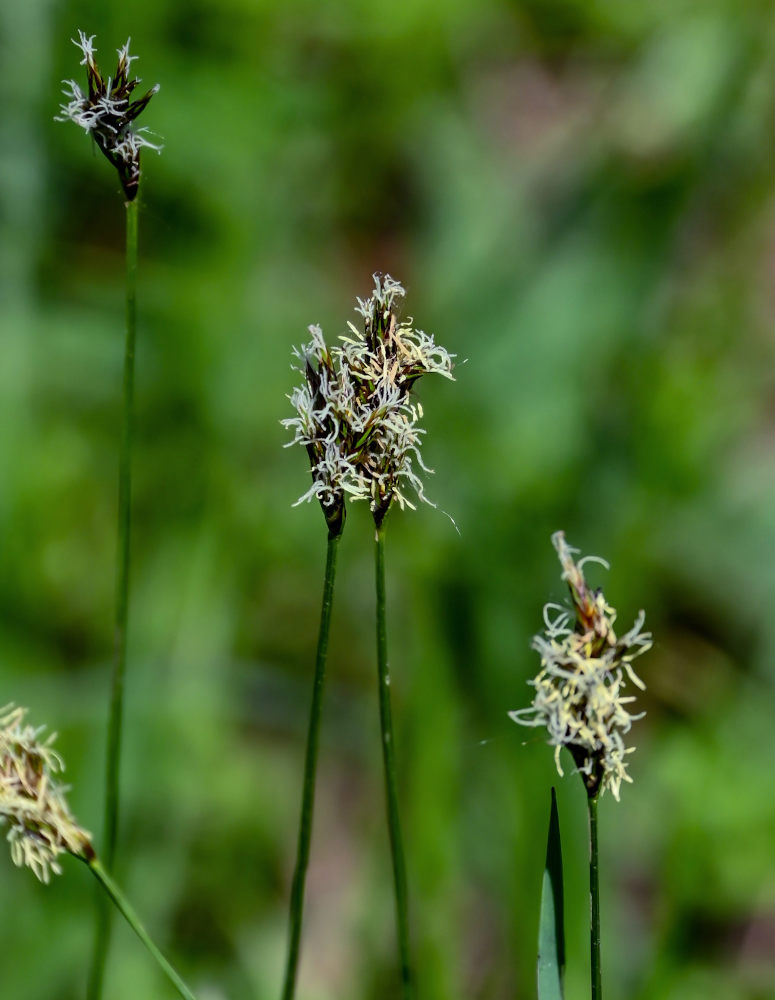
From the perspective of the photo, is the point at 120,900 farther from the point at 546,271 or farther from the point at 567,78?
the point at 567,78

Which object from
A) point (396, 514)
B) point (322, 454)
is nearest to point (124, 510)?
point (322, 454)

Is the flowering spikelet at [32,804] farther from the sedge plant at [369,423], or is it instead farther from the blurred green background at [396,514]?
the blurred green background at [396,514]

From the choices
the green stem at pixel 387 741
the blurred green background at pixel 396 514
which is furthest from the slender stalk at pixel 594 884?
the blurred green background at pixel 396 514

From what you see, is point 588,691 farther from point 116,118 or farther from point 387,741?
point 116,118

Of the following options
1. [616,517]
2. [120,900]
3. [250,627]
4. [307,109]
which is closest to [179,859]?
[250,627]

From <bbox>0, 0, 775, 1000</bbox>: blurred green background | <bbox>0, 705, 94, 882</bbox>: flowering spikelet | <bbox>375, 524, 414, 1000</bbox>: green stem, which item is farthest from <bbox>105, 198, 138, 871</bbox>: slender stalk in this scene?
<bbox>0, 0, 775, 1000</bbox>: blurred green background

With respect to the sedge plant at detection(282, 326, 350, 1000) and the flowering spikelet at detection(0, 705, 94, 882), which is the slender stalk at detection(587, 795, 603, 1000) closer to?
the sedge plant at detection(282, 326, 350, 1000)
